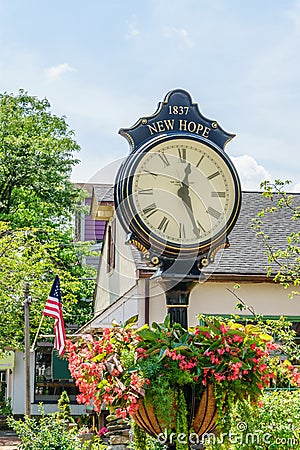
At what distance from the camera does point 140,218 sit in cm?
391

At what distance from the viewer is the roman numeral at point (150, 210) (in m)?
3.93

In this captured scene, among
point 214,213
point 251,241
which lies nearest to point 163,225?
point 214,213

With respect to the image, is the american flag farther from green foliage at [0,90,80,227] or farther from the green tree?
green foliage at [0,90,80,227]

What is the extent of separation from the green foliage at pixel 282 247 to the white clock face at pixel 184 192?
3.96 metres

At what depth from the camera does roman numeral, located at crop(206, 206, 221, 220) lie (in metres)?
4.10

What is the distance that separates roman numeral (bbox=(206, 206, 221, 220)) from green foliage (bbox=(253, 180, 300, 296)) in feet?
13.0

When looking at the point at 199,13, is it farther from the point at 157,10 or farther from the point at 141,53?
the point at 141,53

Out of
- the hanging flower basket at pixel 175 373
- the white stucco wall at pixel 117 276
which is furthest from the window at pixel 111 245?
the hanging flower basket at pixel 175 373

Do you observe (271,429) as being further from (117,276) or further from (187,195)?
(117,276)

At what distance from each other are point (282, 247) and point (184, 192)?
25.7ft

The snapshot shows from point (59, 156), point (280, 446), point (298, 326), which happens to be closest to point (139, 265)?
point (298, 326)

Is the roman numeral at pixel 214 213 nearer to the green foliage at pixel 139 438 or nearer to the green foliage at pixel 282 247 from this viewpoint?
the green foliage at pixel 139 438

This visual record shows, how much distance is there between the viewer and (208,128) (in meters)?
4.22

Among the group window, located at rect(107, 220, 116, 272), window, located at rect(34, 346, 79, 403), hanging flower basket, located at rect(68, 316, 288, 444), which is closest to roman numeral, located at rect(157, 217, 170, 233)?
hanging flower basket, located at rect(68, 316, 288, 444)
